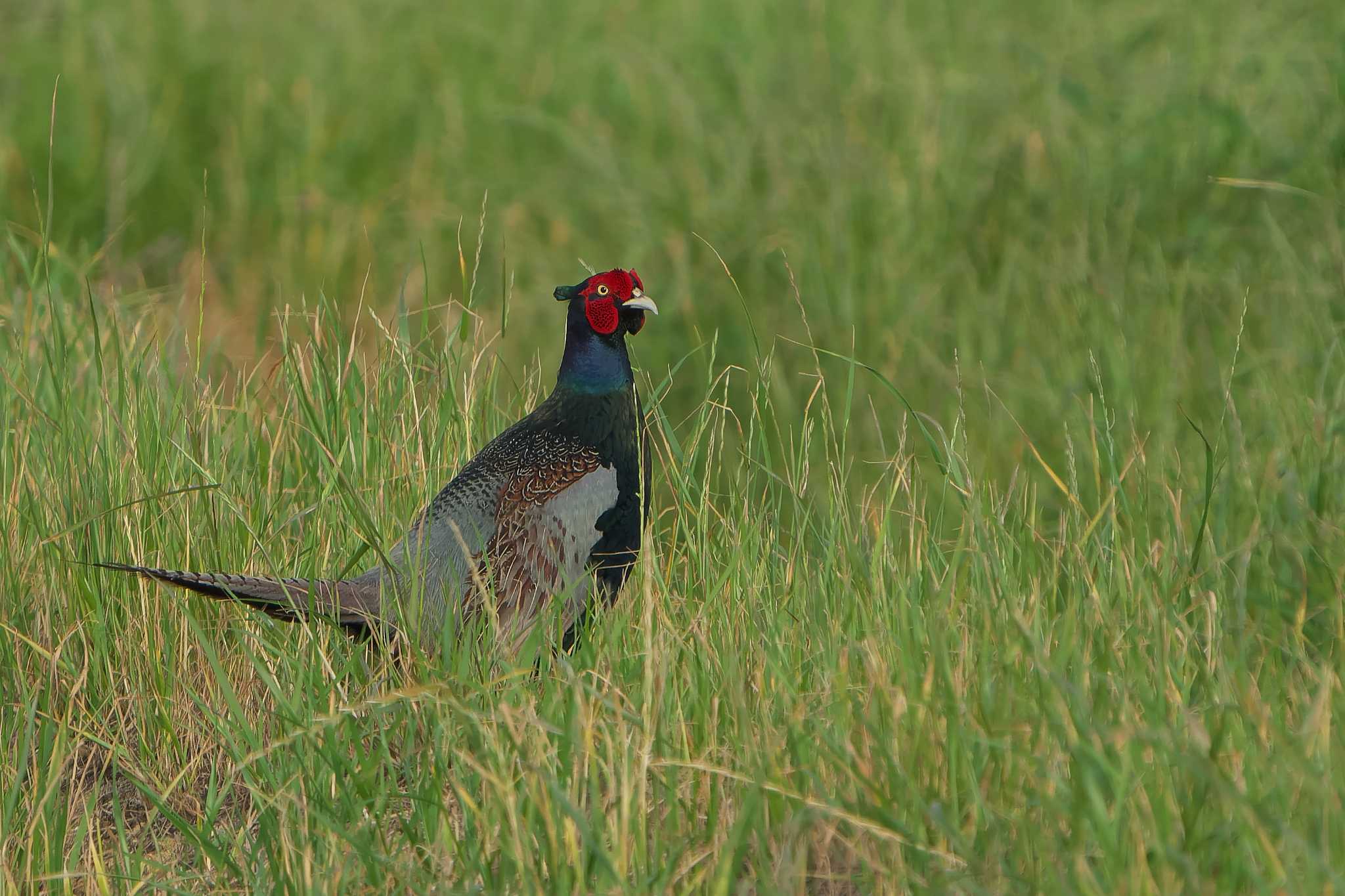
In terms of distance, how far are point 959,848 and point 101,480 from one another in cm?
247

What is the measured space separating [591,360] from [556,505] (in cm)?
41

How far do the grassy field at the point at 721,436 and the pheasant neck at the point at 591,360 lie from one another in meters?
0.27

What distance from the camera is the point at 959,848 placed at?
2486mm

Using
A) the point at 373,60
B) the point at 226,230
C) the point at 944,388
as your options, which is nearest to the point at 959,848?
the point at 944,388

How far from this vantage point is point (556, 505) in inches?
161

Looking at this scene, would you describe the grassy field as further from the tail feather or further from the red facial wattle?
the red facial wattle

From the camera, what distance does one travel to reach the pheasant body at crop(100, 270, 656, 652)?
3.85 meters

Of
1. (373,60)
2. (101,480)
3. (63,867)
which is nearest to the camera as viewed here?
(63,867)

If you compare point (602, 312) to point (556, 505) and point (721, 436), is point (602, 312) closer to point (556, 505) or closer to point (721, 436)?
point (556, 505)

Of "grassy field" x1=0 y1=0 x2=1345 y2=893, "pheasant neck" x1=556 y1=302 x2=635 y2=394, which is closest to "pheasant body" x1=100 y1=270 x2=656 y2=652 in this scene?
"pheasant neck" x1=556 y1=302 x2=635 y2=394

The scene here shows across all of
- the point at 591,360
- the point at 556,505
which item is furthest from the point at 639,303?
the point at 556,505

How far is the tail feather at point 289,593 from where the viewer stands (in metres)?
3.49

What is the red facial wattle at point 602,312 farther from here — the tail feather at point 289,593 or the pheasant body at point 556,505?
the tail feather at point 289,593

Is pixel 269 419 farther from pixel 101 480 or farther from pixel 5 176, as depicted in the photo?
pixel 5 176
